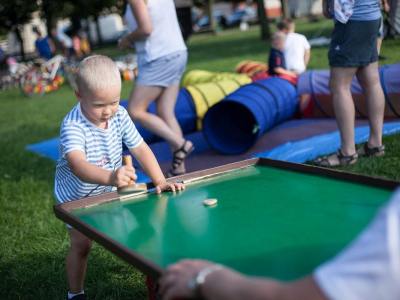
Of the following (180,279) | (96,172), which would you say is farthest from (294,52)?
(180,279)

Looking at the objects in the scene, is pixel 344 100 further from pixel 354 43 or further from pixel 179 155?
pixel 179 155

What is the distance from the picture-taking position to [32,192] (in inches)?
210

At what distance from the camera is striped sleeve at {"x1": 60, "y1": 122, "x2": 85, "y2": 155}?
8.71ft

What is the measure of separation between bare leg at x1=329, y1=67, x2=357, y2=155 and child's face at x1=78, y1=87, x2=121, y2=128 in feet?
8.17

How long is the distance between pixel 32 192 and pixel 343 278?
4.51m

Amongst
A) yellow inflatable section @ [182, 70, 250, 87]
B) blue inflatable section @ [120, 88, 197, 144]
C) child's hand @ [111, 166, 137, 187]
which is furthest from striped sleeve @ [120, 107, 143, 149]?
yellow inflatable section @ [182, 70, 250, 87]

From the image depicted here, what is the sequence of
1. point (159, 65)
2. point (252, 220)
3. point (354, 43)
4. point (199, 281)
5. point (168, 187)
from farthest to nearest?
point (159, 65)
point (354, 43)
point (168, 187)
point (252, 220)
point (199, 281)

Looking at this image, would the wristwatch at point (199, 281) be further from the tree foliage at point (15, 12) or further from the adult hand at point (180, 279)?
the tree foliage at point (15, 12)

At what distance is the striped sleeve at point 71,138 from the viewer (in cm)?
265

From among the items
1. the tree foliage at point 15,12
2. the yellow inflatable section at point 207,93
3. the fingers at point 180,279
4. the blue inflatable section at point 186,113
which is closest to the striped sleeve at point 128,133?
the fingers at point 180,279

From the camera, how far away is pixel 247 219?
6.73ft

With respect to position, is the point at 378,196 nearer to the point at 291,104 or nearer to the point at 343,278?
the point at 343,278

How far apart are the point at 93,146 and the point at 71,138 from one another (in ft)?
0.45

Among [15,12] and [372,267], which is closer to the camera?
[372,267]
